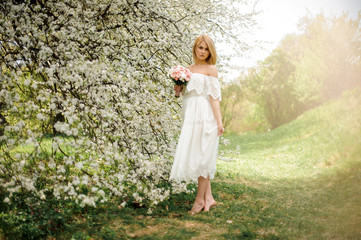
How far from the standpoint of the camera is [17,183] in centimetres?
304

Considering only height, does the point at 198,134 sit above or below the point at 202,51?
below

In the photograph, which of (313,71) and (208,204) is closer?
(208,204)

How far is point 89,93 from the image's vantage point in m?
3.43

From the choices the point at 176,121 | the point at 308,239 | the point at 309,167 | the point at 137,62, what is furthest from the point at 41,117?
the point at 309,167

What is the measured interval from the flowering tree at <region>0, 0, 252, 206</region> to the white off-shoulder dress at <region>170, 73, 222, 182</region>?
35 cm

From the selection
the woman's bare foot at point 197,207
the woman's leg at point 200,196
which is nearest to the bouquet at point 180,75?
the woman's leg at point 200,196

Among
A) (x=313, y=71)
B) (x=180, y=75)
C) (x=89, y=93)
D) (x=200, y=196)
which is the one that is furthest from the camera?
(x=313, y=71)

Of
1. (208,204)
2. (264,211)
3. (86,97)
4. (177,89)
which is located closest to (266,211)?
(264,211)

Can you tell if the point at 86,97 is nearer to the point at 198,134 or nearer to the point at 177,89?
the point at 177,89

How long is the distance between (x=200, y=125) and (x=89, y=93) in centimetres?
159

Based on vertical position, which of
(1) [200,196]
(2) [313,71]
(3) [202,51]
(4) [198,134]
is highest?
(2) [313,71]

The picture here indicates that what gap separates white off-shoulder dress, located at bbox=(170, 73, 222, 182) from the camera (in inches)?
162

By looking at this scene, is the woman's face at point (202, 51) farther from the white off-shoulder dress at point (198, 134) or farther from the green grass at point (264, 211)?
the green grass at point (264, 211)

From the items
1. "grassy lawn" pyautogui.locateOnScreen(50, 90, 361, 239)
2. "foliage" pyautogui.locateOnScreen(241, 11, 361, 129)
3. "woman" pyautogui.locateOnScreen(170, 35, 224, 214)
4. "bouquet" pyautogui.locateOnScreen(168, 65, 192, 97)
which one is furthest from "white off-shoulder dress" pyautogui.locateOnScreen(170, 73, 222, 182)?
"foliage" pyautogui.locateOnScreen(241, 11, 361, 129)
